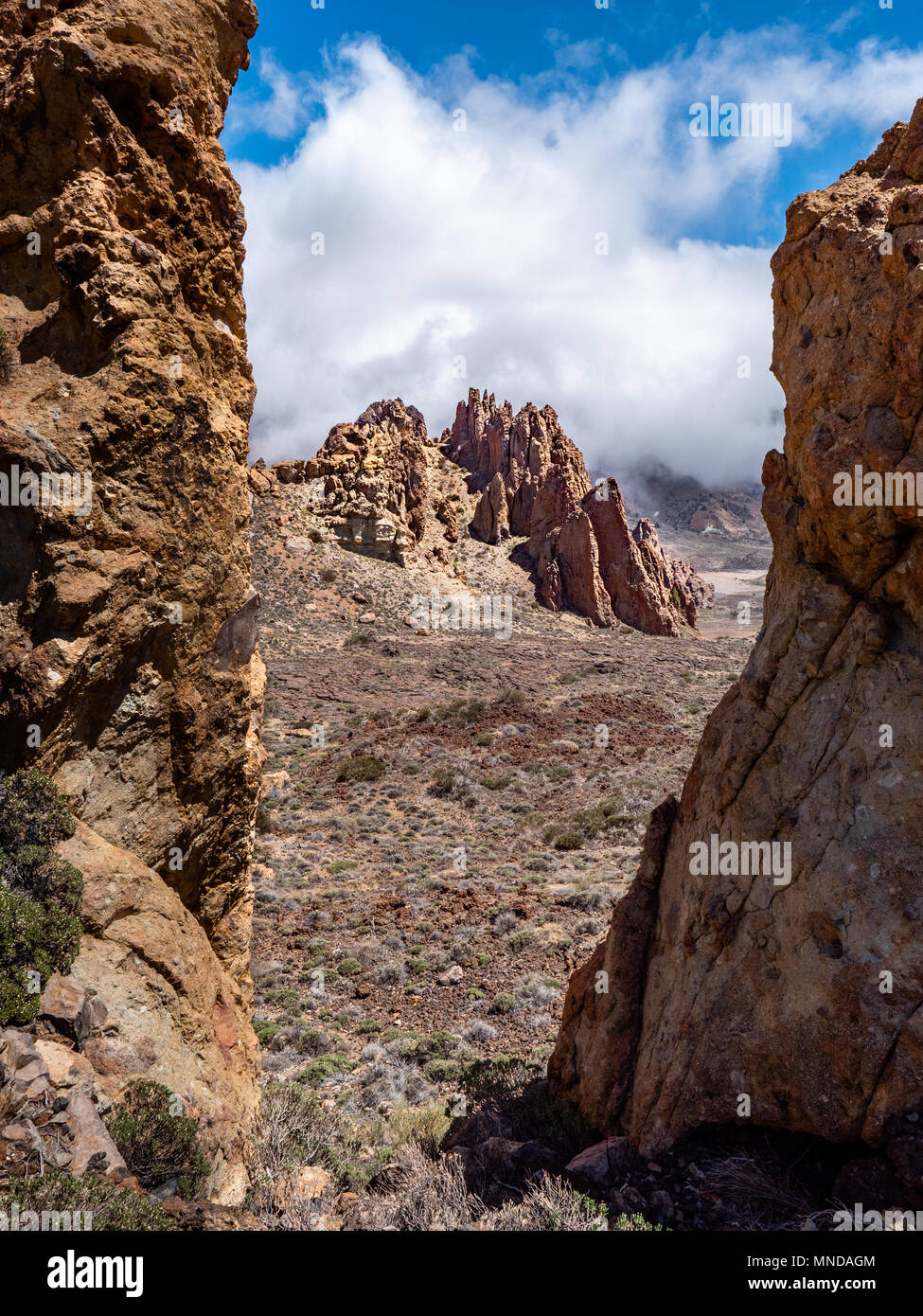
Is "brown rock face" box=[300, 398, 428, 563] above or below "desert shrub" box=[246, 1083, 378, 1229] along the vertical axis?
above

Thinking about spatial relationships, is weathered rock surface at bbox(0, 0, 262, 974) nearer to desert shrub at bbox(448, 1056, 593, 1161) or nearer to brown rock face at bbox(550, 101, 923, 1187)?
desert shrub at bbox(448, 1056, 593, 1161)

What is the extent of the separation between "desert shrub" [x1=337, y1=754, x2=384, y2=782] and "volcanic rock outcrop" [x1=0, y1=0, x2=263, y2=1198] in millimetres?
16555

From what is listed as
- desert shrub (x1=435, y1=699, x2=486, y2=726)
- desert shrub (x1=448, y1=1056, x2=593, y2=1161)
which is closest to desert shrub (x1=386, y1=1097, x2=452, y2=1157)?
desert shrub (x1=448, y1=1056, x2=593, y2=1161)

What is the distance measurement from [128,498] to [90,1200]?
410 centimetres

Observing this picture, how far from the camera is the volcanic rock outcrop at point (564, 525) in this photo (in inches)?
2362

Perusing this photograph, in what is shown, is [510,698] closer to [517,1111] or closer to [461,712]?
[461,712]

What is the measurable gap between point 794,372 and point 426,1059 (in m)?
8.94

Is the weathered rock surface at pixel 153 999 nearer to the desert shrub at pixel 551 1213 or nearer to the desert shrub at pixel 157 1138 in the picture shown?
the desert shrub at pixel 157 1138

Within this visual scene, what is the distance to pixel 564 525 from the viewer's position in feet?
206

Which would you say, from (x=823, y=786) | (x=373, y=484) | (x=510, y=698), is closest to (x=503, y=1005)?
(x=823, y=786)

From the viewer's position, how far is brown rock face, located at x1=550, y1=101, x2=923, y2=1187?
14.4 feet

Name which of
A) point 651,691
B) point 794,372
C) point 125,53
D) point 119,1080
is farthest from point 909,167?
point 651,691

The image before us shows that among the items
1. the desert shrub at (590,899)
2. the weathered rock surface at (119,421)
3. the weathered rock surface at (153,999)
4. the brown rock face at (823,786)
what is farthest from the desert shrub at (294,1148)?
the desert shrub at (590,899)

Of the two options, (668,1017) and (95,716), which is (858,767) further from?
(95,716)
